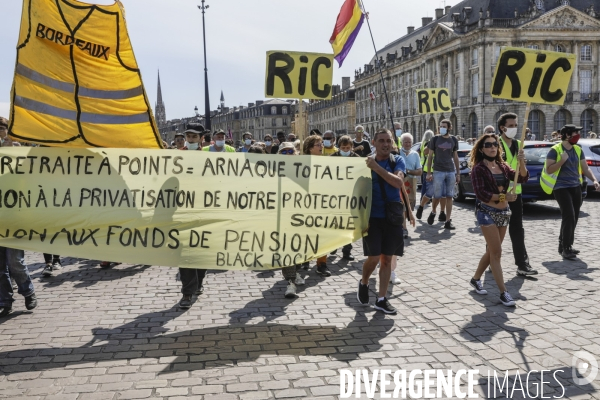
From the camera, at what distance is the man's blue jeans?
6008mm

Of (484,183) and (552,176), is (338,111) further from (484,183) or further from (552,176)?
(484,183)

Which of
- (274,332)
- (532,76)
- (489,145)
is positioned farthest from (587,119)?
(274,332)

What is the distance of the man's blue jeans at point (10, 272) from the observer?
6008 mm

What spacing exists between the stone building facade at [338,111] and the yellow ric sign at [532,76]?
101565 millimetres

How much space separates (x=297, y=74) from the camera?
8.42 meters

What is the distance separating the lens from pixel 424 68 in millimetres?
85875

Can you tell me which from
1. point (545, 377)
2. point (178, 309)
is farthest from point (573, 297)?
point (178, 309)

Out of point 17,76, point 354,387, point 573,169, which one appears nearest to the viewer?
point 354,387

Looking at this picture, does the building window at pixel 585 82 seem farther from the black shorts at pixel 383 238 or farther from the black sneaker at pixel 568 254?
the black shorts at pixel 383 238

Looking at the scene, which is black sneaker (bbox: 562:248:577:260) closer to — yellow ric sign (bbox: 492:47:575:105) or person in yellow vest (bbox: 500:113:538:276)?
person in yellow vest (bbox: 500:113:538:276)

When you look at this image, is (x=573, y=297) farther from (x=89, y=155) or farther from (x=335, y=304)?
(x=89, y=155)

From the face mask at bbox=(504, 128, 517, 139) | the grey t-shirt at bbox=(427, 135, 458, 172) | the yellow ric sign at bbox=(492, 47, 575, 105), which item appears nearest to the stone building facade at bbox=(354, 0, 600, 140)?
the grey t-shirt at bbox=(427, 135, 458, 172)

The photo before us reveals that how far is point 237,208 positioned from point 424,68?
278ft

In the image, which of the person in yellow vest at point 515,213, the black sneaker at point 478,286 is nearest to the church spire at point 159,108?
the person in yellow vest at point 515,213
